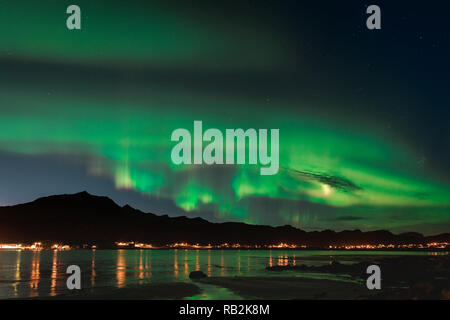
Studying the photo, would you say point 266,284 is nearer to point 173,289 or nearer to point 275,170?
point 173,289

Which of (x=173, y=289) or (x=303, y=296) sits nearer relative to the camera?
(x=303, y=296)

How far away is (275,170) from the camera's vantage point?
1253 inches
